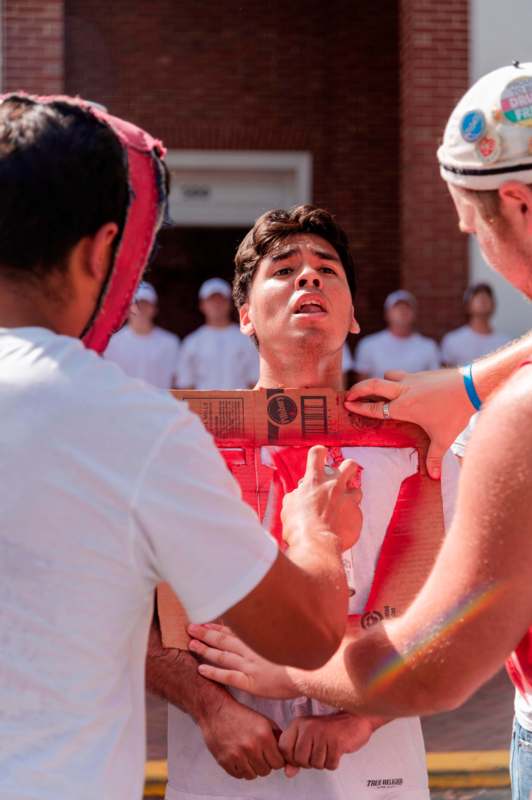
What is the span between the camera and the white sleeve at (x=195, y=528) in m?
1.56

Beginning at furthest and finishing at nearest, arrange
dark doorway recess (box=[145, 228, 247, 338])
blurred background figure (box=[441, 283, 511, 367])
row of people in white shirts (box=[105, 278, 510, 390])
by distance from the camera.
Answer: dark doorway recess (box=[145, 228, 247, 338]), row of people in white shirts (box=[105, 278, 510, 390]), blurred background figure (box=[441, 283, 511, 367])

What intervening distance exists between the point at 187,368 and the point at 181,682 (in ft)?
26.4

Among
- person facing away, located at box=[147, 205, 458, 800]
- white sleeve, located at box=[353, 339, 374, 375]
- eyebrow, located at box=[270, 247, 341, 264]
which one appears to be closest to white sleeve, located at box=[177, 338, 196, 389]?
white sleeve, located at box=[353, 339, 374, 375]

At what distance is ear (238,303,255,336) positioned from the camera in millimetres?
3126

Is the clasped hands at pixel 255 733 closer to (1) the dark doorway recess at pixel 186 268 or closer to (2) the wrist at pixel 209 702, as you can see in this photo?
(2) the wrist at pixel 209 702

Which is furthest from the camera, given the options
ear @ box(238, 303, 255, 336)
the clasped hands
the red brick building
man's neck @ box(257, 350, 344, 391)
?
the red brick building

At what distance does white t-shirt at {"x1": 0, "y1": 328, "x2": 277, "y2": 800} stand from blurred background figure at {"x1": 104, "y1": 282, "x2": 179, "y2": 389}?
28.2ft

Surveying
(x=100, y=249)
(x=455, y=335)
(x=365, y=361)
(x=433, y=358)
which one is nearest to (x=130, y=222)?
(x=100, y=249)

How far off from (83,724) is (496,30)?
Result: 9.89 meters

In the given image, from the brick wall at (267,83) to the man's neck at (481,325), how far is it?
3136 mm

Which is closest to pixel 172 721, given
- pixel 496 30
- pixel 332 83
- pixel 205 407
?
pixel 205 407

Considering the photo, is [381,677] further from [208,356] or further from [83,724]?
[208,356]

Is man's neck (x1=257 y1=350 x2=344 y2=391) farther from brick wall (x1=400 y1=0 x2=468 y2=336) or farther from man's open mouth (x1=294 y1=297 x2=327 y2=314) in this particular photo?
brick wall (x1=400 y1=0 x2=468 y2=336)

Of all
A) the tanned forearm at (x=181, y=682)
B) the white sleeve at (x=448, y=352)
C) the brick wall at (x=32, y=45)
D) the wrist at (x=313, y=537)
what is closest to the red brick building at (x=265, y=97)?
the brick wall at (x=32, y=45)
